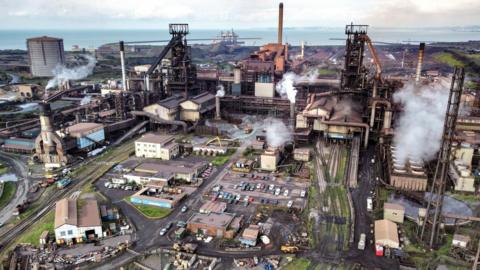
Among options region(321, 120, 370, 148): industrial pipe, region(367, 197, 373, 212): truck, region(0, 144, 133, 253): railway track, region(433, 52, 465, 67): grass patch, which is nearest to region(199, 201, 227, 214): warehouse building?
region(367, 197, 373, 212): truck

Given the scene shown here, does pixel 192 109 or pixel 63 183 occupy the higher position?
pixel 192 109

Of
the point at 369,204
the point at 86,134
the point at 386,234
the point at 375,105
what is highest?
the point at 375,105

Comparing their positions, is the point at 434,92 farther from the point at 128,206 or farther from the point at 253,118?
the point at 128,206

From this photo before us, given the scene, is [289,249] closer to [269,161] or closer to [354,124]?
[269,161]

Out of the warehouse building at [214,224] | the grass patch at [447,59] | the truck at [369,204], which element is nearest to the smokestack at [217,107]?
the warehouse building at [214,224]

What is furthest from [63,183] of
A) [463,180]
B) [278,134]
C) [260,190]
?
[463,180]

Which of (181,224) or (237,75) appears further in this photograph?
(237,75)

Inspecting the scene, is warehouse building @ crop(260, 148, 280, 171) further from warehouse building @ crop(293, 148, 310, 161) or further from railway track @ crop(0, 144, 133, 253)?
railway track @ crop(0, 144, 133, 253)
